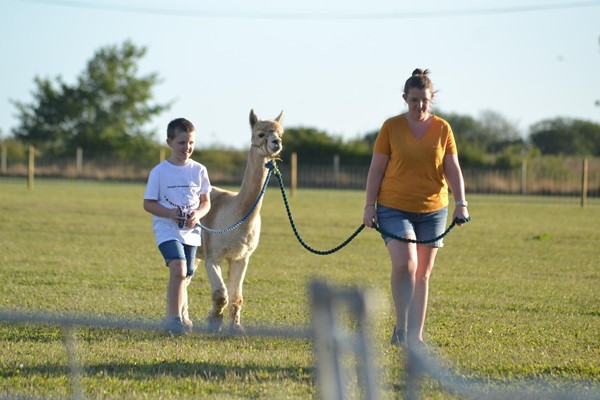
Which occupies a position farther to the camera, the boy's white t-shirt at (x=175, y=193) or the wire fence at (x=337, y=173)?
the wire fence at (x=337, y=173)

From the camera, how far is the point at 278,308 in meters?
10.8

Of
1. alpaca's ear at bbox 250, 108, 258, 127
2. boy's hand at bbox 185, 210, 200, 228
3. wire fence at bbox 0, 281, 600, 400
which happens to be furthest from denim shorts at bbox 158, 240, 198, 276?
wire fence at bbox 0, 281, 600, 400

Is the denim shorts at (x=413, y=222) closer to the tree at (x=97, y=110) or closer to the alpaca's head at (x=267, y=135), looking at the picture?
the alpaca's head at (x=267, y=135)

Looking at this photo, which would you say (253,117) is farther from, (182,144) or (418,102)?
(418,102)

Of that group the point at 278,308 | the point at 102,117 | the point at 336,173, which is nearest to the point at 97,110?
the point at 102,117

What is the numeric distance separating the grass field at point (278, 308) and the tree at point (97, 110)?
176 feet

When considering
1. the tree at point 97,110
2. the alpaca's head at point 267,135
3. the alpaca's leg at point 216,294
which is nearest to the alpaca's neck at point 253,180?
the alpaca's head at point 267,135

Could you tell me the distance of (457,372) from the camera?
726 cm

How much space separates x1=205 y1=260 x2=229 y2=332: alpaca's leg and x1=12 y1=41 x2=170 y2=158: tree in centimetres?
6652

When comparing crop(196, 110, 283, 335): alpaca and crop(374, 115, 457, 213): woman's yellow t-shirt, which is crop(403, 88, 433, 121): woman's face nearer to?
crop(374, 115, 457, 213): woman's yellow t-shirt

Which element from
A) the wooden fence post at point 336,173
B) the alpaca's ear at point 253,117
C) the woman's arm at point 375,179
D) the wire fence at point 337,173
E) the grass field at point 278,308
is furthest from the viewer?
the wooden fence post at point 336,173

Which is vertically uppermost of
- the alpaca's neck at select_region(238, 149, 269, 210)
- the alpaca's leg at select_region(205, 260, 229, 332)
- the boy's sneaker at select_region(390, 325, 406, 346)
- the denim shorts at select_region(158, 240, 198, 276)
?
the alpaca's neck at select_region(238, 149, 269, 210)

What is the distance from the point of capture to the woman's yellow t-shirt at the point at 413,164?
8094 millimetres

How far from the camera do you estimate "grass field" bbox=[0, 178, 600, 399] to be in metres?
7.00
